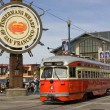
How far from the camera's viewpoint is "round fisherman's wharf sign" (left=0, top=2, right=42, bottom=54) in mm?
36438

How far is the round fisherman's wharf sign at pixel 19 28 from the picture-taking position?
36.4 meters

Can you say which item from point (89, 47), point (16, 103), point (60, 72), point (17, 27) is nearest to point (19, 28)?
point (17, 27)

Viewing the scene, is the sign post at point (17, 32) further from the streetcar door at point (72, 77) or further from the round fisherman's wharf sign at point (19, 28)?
the streetcar door at point (72, 77)

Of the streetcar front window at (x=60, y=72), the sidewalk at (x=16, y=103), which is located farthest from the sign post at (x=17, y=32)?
the streetcar front window at (x=60, y=72)

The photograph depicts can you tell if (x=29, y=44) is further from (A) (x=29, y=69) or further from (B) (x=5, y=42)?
(A) (x=29, y=69)

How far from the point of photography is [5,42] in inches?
1441

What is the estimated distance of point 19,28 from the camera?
121 ft

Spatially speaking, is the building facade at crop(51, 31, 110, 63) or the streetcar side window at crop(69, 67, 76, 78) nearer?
the streetcar side window at crop(69, 67, 76, 78)

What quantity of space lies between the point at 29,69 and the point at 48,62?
9221 centimetres

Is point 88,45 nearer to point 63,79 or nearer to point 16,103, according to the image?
point 16,103

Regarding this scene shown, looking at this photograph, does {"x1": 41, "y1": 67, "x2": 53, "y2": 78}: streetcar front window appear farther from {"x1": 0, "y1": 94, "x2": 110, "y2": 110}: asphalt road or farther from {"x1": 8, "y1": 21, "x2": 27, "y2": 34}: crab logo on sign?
{"x1": 8, "y1": 21, "x2": 27, "y2": 34}: crab logo on sign

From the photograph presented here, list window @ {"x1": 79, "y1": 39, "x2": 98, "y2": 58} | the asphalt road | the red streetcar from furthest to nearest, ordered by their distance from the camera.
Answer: window @ {"x1": 79, "y1": 39, "x2": 98, "y2": 58} < the red streetcar < the asphalt road

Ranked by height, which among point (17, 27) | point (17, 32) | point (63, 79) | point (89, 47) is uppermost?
point (89, 47)

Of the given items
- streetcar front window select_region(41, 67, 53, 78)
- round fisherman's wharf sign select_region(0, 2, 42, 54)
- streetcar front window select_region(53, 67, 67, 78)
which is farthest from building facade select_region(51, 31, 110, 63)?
streetcar front window select_region(53, 67, 67, 78)
